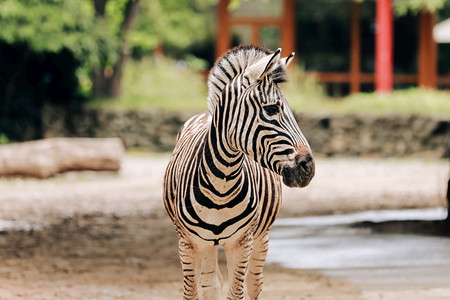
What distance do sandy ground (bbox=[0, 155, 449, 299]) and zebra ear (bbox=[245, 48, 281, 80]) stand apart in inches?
108

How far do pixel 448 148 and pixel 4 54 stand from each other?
12163 millimetres

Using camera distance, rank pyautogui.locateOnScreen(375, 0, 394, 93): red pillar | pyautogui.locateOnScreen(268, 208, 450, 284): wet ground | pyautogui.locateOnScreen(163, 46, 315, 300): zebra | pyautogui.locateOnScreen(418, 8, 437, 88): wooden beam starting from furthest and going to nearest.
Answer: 1. pyautogui.locateOnScreen(418, 8, 437, 88): wooden beam
2. pyautogui.locateOnScreen(375, 0, 394, 93): red pillar
3. pyautogui.locateOnScreen(268, 208, 450, 284): wet ground
4. pyautogui.locateOnScreen(163, 46, 315, 300): zebra

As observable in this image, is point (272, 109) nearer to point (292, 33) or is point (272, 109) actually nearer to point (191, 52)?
point (292, 33)

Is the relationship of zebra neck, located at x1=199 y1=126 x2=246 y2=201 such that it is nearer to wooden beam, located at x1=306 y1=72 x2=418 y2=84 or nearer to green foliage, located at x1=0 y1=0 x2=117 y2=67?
green foliage, located at x1=0 y1=0 x2=117 y2=67

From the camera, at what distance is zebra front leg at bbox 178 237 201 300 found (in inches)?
207

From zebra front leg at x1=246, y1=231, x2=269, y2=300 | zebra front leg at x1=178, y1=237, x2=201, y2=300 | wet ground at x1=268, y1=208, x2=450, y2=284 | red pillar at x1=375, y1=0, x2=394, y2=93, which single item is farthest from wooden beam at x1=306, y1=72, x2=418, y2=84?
zebra front leg at x1=178, y1=237, x2=201, y2=300

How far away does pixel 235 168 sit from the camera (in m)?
4.98

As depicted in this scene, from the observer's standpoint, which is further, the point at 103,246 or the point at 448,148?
the point at 448,148

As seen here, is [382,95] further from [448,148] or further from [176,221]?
[176,221]

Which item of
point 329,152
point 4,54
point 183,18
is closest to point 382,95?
point 329,152

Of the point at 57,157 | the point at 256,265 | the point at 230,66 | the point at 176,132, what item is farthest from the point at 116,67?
the point at 230,66

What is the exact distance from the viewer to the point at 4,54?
2280 centimetres

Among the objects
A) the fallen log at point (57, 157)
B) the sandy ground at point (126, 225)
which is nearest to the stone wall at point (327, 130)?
the sandy ground at point (126, 225)

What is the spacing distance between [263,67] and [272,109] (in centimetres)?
26
